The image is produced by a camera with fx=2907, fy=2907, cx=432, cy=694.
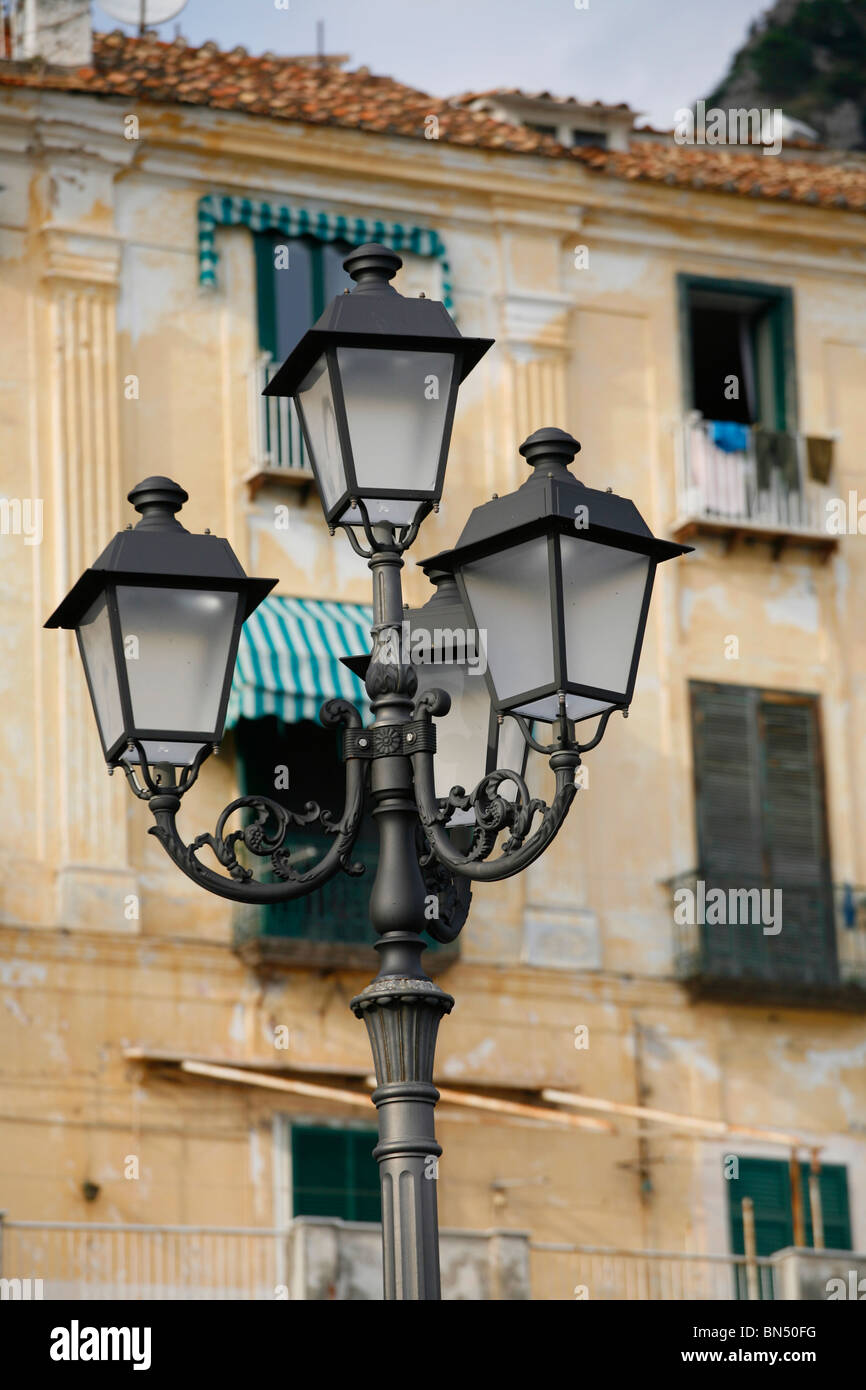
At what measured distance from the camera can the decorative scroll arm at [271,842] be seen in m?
9.19

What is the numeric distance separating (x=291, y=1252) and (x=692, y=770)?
5.86 m

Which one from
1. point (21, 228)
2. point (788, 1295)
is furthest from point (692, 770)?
point (21, 228)

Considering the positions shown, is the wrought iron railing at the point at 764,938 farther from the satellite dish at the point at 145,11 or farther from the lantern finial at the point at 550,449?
the lantern finial at the point at 550,449

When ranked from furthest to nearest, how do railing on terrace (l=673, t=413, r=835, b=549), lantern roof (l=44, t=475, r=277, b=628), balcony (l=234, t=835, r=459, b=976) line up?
railing on terrace (l=673, t=413, r=835, b=549), balcony (l=234, t=835, r=459, b=976), lantern roof (l=44, t=475, r=277, b=628)

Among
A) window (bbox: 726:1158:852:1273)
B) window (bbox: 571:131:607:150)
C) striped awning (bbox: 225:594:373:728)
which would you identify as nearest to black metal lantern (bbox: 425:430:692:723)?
striped awning (bbox: 225:594:373:728)

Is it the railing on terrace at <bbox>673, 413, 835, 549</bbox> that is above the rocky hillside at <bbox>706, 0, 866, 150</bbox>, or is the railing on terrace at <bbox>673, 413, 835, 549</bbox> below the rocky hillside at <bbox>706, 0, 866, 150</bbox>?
below

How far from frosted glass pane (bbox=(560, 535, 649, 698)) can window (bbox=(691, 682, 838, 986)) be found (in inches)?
536

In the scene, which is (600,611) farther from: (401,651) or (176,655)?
(176,655)

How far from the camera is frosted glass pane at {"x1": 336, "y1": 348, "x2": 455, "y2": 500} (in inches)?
371

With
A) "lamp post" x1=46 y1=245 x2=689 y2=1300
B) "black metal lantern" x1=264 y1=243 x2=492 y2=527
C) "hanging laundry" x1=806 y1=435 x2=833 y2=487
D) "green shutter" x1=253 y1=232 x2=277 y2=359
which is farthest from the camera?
"hanging laundry" x1=806 y1=435 x2=833 y2=487

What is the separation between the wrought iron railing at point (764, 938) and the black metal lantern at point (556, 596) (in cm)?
1360

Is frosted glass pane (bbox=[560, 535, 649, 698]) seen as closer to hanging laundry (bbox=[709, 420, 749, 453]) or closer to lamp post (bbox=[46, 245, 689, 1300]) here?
lamp post (bbox=[46, 245, 689, 1300])

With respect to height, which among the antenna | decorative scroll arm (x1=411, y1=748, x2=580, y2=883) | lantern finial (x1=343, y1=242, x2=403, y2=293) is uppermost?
the antenna

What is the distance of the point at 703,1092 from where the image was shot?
22.6m
